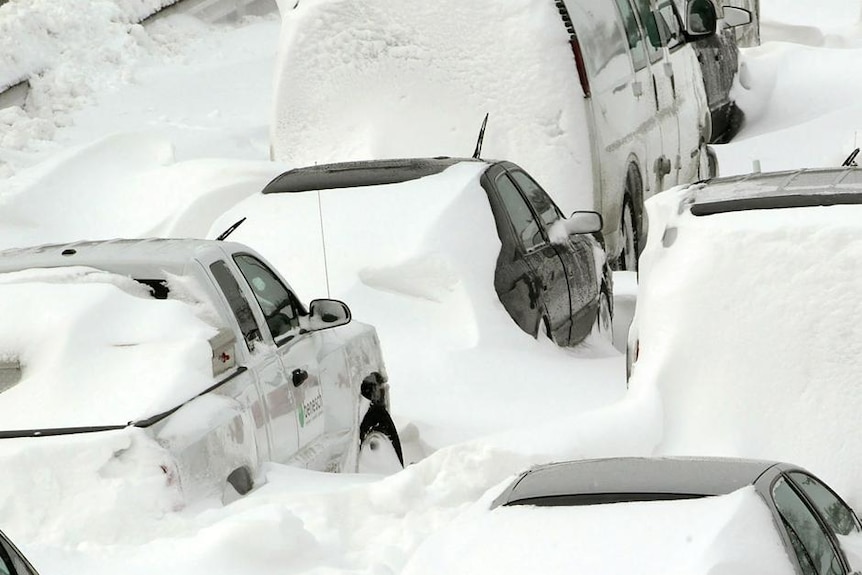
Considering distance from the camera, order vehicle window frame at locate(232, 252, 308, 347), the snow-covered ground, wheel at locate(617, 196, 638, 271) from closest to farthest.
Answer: the snow-covered ground < vehicle window frame at locate(232, 252, 308, 347) < wheel at locate(617, 196, 638, 271)

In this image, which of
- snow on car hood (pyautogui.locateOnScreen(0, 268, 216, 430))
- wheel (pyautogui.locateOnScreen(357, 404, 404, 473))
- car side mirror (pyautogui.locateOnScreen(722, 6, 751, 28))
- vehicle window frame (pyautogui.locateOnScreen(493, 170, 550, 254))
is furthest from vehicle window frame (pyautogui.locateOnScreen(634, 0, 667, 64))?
snow on car hood (pyautogui.locateOnScreen(0, 268, 216, 430))

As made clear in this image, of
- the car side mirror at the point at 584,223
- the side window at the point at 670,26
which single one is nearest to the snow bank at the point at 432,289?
the car side mirror at the point at 584,223

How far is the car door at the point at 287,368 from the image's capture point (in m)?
7.40

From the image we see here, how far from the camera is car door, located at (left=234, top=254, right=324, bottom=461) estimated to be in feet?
24.3

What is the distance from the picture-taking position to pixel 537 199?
11648 millimetres

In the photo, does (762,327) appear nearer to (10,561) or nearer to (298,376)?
(298,376)

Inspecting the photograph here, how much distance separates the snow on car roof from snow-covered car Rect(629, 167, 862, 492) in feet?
6.37

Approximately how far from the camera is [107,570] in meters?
6.05

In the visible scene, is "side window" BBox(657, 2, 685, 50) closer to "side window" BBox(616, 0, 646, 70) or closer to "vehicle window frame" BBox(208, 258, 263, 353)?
"side window" BBox(616, 0, 646, 70)

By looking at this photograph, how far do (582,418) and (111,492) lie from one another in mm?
2087

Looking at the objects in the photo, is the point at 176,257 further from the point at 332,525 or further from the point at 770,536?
the point at 770,536

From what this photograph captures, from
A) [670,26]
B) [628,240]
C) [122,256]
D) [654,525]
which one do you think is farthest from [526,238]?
[654,525]

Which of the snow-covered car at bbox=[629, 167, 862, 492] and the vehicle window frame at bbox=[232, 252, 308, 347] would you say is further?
the vehicle window frame at bbox=[232, 252, 308, 347]

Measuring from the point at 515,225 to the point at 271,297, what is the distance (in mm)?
3390
